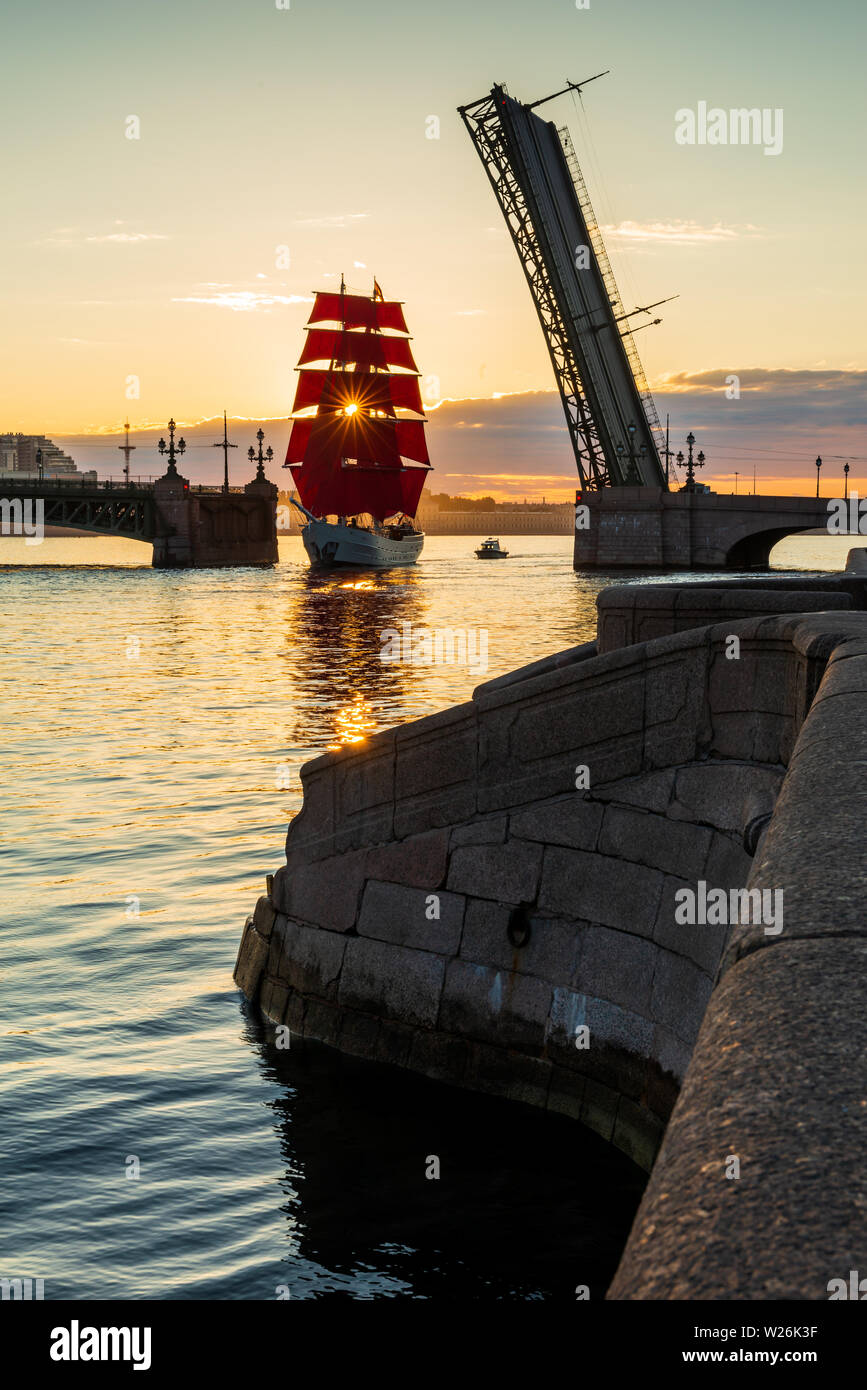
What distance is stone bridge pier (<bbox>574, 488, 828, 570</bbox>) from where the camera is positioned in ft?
246

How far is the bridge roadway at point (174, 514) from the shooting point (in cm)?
10531

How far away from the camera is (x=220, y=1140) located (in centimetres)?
772

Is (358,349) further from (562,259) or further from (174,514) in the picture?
(562,259)

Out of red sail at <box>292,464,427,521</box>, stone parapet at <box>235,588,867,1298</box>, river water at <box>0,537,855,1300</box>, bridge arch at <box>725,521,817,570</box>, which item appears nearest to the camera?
river water at <box>0,537,855,1300</box>

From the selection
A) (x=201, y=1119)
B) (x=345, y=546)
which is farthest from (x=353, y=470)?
(x=201, y=1119)

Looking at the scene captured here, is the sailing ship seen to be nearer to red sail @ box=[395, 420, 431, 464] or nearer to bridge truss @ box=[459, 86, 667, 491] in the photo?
red sail @ box=[395, 420, 431, 464]

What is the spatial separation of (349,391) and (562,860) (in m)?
101

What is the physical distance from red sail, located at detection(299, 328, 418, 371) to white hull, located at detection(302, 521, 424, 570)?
14877mm

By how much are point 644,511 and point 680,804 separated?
227ft

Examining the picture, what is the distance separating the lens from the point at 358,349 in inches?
4318

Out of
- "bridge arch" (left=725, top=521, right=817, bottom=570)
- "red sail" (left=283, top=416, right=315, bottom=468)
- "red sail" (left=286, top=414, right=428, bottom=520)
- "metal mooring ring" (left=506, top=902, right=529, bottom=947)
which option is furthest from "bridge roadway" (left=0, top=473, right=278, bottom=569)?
"metal mooring ring" (left=506, top=902, right=529, bottom=947)
